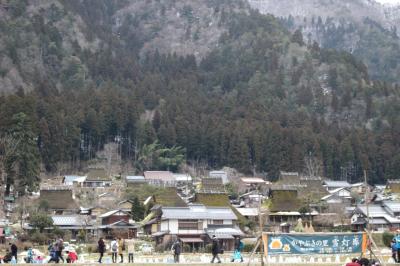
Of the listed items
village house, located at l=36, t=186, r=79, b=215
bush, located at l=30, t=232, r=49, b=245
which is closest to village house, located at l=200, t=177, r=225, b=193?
village house, located at l=36, t=186, r=79, b=215

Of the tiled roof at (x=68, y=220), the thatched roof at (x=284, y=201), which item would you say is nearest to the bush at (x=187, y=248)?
the tiled roof at (x=68, y=220)

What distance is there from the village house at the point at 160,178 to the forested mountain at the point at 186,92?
691 centimetres

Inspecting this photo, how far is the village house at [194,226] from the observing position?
48.6m

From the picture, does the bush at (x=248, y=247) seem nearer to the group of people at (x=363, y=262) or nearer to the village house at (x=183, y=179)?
the group of people at (x=363, y=262)

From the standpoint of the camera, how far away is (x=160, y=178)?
71500 millimetres

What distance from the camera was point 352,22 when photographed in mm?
191625

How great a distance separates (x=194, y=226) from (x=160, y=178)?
825 inches

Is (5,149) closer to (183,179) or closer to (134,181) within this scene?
(134,181)

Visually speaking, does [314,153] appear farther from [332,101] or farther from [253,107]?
[332,101]

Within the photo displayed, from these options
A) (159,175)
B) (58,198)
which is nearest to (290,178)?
(159,175)

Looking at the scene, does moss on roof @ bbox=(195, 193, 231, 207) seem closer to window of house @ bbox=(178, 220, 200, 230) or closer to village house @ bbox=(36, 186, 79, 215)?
window of house @ bbox=(178, 220, 200, 230)

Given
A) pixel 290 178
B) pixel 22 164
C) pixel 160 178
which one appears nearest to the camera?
pixel 22 164

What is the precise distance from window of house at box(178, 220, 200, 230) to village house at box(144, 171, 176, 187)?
1639 centimetres

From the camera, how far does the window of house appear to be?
50.5 metres
